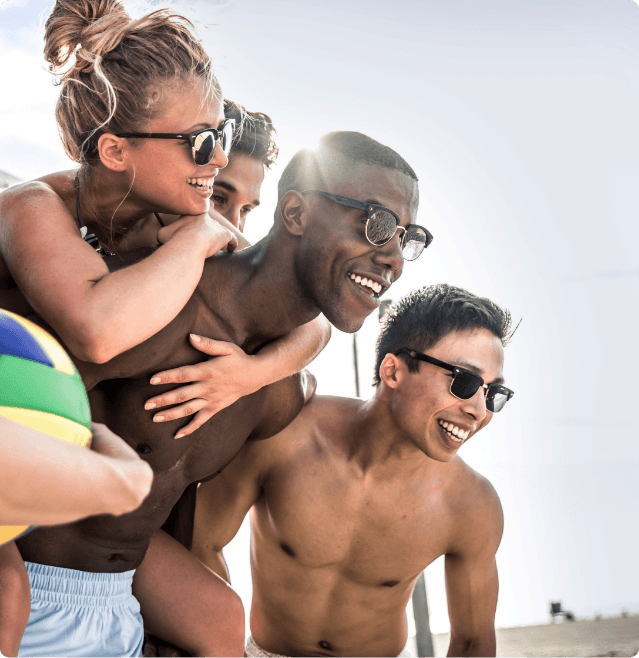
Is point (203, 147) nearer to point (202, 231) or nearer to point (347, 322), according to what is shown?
point (202, 231)

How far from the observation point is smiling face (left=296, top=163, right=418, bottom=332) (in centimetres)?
147

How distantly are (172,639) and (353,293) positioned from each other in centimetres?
102

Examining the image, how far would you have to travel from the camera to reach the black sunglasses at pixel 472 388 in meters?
2.06

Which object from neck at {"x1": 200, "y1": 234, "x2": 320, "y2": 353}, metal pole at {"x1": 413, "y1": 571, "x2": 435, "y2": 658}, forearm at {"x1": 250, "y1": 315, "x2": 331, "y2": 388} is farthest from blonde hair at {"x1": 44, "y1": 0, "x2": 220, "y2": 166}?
metal pole at {"x1": 413, "y1": 571, "x2": 435, "y2": 658}

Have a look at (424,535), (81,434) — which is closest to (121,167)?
(81,434)

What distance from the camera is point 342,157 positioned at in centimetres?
153

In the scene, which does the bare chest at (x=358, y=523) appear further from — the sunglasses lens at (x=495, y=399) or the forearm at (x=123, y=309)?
the forearm at (x=123, y=309)

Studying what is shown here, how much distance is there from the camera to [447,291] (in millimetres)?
2285

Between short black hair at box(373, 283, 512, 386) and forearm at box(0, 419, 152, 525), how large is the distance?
1610 millimetres

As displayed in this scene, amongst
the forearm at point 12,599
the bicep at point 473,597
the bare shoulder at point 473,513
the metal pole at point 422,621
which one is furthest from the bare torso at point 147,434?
the metal pole at point 422,621

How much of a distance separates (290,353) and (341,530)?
2.95 ft

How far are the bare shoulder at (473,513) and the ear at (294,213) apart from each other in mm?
1234

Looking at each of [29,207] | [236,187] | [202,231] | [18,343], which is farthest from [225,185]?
[18,343]

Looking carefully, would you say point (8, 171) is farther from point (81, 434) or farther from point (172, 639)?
point (81, 434)
